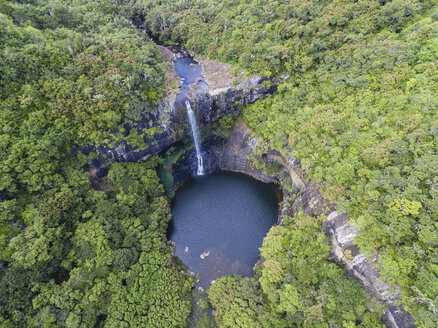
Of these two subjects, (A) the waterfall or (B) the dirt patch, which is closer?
(A) the waterfall

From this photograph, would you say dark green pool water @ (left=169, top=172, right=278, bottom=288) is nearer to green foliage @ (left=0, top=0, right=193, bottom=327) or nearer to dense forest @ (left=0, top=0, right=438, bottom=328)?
dense forest @ (left=0, top=0, right=438, bottom=328)

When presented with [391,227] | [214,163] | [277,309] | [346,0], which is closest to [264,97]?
[214,163]

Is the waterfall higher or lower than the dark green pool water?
higher

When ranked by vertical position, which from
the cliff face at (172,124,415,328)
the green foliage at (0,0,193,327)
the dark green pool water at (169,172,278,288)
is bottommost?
the dark green pool water at (169,172,278,288)

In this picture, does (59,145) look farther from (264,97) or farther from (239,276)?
(264,97)

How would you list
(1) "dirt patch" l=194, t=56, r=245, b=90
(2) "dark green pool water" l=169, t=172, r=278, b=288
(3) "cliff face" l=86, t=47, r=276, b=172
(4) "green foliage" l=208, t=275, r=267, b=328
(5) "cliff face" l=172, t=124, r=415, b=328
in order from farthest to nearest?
(1) "dirt patch" l=194, t=56, r=245, b=90 → (3) "cliff face" l=86, t=47, r=276, b=172 → (2) "dark green pool water" l=169, t=172, r=278, b=288 → (4) "green foliage" l=208, t=275, r=267, b=328 → (5) "cliff face" l=172, t=124, r=415, b=328

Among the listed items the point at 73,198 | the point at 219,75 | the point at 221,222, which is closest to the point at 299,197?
the point at 221,222

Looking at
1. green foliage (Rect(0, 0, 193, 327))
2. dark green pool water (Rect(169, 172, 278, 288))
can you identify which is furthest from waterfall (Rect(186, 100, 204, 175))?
green foliage (Rect(0, 0, 193, 327))

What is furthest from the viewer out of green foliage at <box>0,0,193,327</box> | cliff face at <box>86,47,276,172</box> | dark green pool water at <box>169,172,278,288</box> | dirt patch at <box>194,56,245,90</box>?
dirt patch at <box>194,56,245,90</box>
